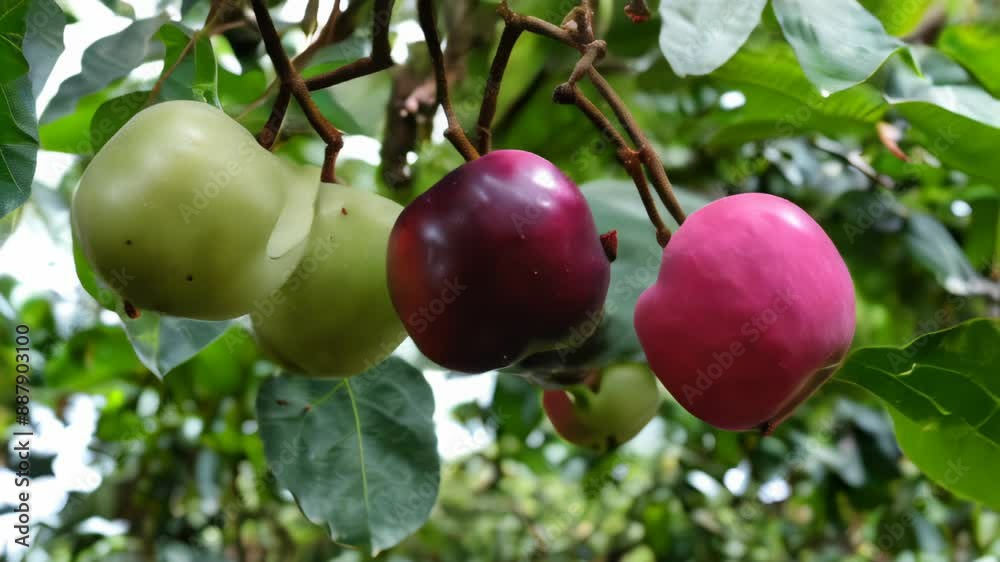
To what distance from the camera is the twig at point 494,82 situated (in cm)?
53

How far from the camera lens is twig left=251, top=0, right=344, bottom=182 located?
515mm

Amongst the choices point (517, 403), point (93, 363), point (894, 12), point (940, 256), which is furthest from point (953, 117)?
point (93, 363)

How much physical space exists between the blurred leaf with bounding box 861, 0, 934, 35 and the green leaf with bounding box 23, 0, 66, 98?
2.15 feet

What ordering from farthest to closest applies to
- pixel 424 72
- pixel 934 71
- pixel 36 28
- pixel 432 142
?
pixel 432 142 < pixel 424 72 < pixel 934 71 < pixel 36 28

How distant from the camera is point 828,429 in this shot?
1536mm

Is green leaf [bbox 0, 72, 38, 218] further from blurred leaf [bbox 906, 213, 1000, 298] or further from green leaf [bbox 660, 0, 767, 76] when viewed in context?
blurred leaf [bbox 906, 213, 1000, 298]

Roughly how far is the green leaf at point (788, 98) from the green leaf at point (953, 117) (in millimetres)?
74

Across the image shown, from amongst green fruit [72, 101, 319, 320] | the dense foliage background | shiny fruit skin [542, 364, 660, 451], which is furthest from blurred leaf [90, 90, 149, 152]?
shiny fruit skin [542, 364, 660, 451]

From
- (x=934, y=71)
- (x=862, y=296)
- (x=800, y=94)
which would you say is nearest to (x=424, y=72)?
(x=800, y=94)

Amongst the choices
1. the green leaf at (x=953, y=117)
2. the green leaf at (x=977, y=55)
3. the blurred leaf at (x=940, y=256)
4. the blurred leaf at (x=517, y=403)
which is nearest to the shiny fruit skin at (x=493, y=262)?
the green leaf at (x=953, y=117)

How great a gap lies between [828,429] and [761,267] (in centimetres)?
118

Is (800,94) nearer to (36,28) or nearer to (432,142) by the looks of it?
(432,142)

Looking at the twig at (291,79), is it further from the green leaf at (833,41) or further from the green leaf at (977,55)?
the green leaf at (977,55)

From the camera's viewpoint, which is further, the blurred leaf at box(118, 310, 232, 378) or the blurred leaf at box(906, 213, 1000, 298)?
the blurred leaf at box(906, 213, 1000, 298)
